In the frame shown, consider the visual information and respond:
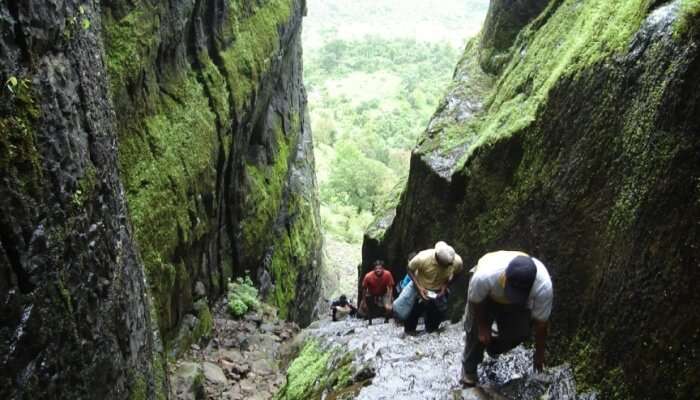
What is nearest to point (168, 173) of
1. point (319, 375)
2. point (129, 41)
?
point (129, 41)

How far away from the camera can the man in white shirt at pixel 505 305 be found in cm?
511

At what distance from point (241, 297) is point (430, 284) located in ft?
22.9

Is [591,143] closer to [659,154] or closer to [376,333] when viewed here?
[659,154]

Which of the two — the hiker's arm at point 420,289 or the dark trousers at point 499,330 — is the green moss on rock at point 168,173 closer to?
the hiker's arm at point 420,289

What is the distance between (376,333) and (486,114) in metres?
5.92

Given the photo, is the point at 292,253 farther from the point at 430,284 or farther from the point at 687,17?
the point at 687,17

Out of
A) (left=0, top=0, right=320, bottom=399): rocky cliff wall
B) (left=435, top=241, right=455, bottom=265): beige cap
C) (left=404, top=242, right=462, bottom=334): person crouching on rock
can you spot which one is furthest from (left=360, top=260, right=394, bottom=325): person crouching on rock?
(left=0, top=0, right=320, bottom=399): rocky cliff wall

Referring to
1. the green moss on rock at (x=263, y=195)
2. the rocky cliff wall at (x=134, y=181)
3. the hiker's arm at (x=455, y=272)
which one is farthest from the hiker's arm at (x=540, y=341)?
the green moss on rock at (x=263, y=195)

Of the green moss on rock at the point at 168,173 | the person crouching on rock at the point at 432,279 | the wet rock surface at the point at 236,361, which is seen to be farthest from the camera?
the wet rock surface at the point at 236,361

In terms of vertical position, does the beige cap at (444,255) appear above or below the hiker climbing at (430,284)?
above

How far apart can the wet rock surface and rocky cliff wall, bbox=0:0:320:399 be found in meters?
0.60

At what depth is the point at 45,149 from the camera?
14.2 ft

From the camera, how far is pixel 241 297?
14195mm

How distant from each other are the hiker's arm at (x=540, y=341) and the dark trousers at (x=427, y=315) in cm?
280
